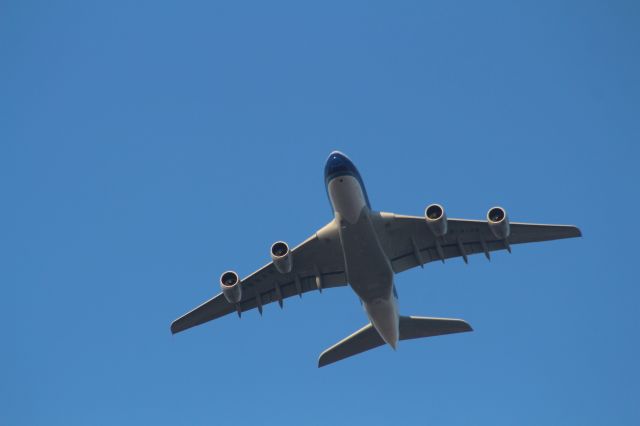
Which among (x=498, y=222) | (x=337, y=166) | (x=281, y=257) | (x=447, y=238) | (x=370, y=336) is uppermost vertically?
(x=337, y=166)

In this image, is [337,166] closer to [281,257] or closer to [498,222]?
[281,257]

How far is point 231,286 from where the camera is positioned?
3198cm

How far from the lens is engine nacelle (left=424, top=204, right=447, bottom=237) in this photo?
101ft

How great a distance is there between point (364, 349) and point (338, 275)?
138 inches

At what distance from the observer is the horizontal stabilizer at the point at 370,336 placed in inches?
1334

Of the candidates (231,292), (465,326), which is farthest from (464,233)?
(231,292)

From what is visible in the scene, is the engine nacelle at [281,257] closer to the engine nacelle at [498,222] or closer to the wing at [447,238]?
the wing at [447,238]

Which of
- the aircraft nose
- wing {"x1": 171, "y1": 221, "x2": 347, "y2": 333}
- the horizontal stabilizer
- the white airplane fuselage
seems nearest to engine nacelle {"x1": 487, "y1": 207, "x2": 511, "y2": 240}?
the white airplane fuselage

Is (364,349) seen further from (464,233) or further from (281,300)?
(464,233)

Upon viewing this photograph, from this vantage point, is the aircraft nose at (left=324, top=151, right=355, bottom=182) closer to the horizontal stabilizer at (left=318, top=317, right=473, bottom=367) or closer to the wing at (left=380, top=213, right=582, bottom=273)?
the wing at (left=380, top=213, right=582, bottom=273)

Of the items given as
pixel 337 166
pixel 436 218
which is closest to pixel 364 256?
pixel 436 218

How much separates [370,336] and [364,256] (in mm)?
4978

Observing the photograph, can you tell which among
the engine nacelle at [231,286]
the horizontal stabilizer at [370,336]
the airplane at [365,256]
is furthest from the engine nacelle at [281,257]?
the horizontal stabilizer at [370,336]

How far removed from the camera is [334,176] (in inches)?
1187
